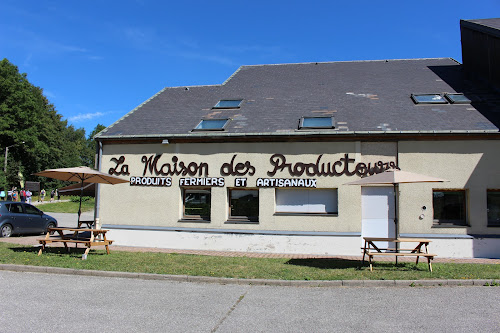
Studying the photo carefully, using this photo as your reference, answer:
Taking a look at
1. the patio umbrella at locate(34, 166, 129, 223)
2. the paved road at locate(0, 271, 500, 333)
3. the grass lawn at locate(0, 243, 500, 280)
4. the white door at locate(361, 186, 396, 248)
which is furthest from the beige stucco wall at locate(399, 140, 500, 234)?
the patio umbrella at locate(34, 166, 129, 223)

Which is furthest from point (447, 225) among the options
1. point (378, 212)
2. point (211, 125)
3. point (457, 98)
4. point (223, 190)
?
point (211, 125)

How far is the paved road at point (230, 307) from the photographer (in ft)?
16.7

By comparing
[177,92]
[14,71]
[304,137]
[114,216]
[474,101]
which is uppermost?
[14,71]

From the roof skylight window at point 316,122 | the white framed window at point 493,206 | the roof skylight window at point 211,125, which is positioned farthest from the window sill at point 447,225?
the roof skylight window at point 211,125

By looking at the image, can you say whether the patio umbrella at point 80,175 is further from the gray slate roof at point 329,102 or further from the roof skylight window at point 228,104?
the roof skylight window at point 228,104

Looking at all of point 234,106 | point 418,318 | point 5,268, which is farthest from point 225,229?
point 418,318

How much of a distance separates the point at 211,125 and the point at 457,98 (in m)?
8.92

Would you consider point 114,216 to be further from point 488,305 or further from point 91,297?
point 488,305

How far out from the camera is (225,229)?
12555 millimetres

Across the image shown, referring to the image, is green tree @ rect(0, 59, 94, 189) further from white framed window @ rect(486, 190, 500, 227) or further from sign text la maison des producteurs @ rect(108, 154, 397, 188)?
white framed window @ rect(486, 190, 500, 227)

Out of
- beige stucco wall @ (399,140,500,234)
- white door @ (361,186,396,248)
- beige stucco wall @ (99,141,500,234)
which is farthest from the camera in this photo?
white door @ (361,186,396,248)

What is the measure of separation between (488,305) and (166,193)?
32.2 ft

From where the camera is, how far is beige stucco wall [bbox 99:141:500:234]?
38.3ft

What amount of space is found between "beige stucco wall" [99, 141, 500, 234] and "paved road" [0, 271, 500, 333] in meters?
4.72
